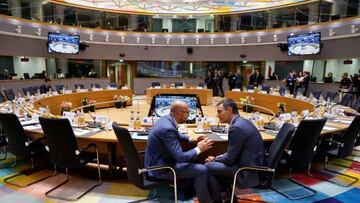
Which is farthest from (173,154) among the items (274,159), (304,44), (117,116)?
(304,44)

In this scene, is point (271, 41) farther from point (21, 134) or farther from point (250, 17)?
point (21, 134)

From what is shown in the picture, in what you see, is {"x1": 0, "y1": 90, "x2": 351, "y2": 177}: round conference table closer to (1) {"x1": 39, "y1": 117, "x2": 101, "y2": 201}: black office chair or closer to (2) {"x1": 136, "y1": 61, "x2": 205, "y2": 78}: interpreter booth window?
(1) {"x1": 39, "y1": 117, "x2": 101, "y2": 201}: black office chair

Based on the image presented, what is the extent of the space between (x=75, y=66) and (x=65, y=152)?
38.8 feet

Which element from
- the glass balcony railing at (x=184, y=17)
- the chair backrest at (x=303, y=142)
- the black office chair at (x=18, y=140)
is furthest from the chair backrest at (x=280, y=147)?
the glass balcony railing at (x=184, y=17)

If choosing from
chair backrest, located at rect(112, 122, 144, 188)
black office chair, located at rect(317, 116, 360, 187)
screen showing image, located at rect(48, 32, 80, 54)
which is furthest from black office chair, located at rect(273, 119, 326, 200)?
screen showing image, located at rect(48, 32, 80, 54)

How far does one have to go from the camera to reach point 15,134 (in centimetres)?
330

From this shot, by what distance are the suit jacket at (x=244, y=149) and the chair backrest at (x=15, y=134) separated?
2.46 m

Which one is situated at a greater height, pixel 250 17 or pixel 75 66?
pixel 250 17

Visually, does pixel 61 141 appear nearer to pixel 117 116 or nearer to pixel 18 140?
pixel 18 140

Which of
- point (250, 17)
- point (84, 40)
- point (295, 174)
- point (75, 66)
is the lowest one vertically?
point (295, 174)

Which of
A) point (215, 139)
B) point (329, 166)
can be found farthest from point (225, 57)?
point (215, 139)

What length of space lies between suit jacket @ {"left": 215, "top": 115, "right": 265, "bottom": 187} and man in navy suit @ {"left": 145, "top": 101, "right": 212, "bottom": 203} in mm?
292

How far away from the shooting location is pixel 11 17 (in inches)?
418

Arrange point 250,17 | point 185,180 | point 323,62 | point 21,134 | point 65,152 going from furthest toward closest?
1. point 250,17
2. point 323,62
3. point 21,134
4. point 65,152
5. point 185,180
